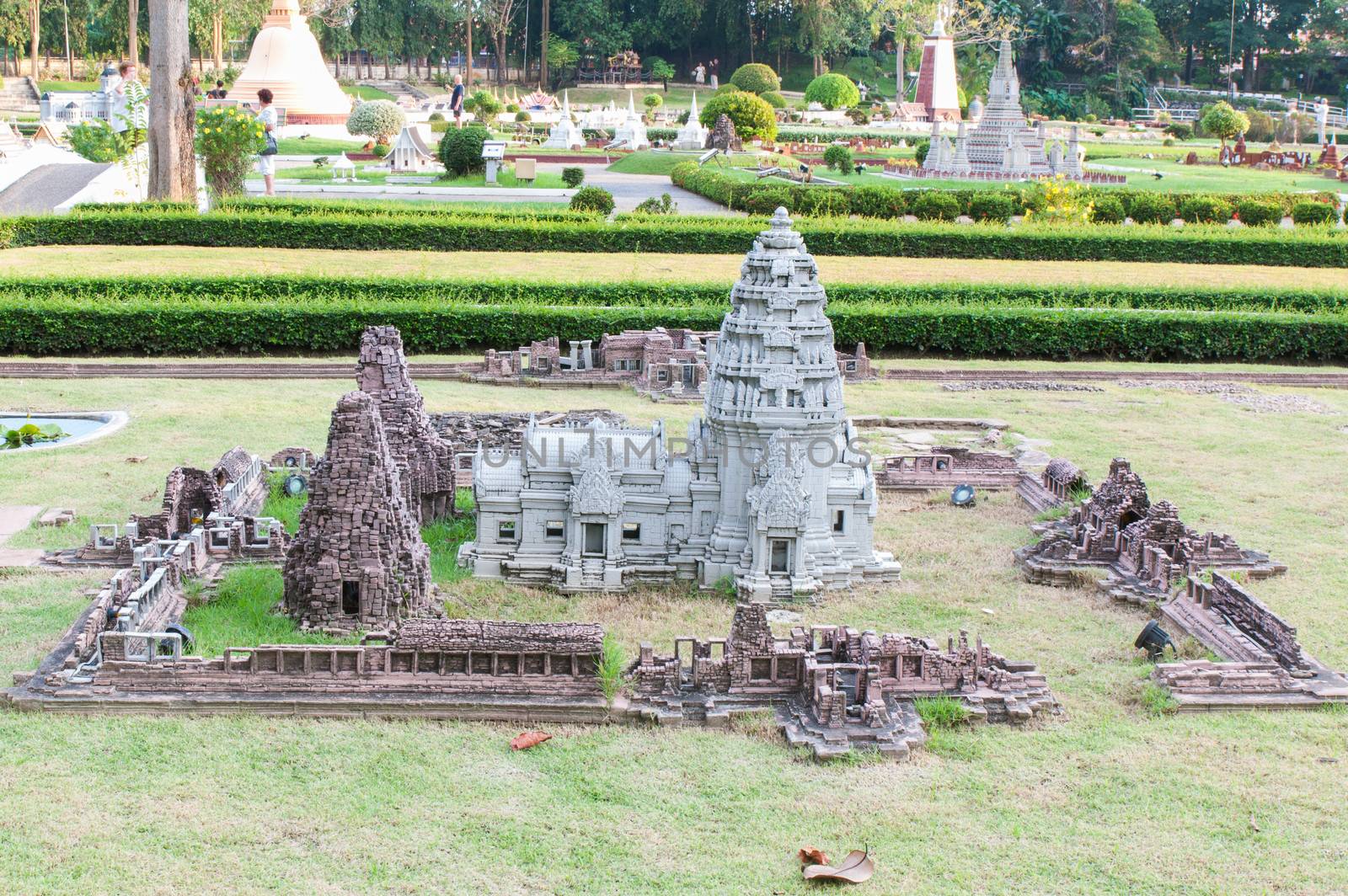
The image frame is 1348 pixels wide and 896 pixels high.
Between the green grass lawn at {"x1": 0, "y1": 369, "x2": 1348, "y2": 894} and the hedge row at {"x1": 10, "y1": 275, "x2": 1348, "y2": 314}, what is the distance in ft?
62.0

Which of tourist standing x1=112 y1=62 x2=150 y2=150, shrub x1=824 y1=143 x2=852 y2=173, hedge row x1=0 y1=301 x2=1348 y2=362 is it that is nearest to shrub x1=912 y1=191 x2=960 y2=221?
shrub x1=824 y1=143 x2=852 y2=173

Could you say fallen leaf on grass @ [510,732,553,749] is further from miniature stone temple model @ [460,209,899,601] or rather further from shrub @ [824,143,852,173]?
shrub @ [824,143,852,173]

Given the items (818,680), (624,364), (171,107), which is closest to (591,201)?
(171,107)

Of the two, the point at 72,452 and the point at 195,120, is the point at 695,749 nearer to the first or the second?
the point at 72,452

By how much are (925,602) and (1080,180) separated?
2249 inches

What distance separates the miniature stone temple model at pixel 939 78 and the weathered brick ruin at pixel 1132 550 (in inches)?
3705

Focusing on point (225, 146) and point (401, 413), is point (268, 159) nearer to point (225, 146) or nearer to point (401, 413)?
point (225, 146)

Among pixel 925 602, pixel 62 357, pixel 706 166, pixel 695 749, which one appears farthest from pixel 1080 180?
pixel 695 749

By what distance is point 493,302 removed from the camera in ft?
129

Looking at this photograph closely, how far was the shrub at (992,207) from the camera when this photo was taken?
57.5 meters

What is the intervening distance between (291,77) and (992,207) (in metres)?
55.9

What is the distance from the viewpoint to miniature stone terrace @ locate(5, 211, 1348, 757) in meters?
16.6

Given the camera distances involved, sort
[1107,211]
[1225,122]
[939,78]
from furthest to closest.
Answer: [939,78]
[1225,122]
[1107,211]

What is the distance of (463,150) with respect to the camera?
69.6 meters
